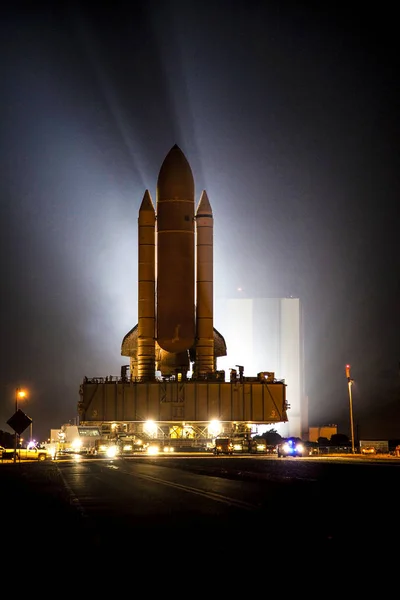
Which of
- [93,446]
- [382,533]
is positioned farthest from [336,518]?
A: [93,446]

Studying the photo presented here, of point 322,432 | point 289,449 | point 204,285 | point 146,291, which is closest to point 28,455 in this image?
point 146,291

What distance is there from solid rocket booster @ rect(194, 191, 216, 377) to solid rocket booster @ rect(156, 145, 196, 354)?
113cm

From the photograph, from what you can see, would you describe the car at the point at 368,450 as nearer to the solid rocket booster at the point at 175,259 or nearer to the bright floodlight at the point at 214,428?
the bright floodlight at the point at 214,428

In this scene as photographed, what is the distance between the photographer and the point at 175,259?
325 ft

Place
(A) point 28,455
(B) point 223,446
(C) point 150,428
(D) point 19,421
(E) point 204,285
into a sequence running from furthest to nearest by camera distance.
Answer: (C) point 150,428, (E) point 204,285, (B) point 223,446, (A) point 28,455, (D) point 19,421

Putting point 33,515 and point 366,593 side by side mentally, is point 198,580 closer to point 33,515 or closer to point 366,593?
point 366,593

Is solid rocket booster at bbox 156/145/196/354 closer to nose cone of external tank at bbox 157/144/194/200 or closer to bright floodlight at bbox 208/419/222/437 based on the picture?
nose cone of external tank at bbox 157/144/194/200

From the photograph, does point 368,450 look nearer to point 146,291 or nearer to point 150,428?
point 150,428

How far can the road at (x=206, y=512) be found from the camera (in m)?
17.6

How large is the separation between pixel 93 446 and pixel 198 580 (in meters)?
94.6

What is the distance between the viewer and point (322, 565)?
14016 millimetres

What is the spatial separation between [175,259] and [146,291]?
4.62m

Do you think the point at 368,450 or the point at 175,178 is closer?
the point at 368,450

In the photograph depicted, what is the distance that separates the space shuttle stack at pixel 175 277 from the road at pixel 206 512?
58153mm
